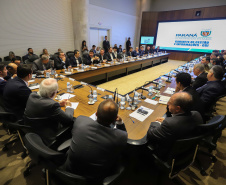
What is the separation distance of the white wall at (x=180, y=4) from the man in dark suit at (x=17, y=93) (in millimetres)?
13352

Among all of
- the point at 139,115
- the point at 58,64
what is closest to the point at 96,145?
the point at 139,115

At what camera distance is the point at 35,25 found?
611 cm

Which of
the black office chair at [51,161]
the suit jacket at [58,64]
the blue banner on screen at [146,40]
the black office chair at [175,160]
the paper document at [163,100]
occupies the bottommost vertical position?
the black office chair at [175,160]

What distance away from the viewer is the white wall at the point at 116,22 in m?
8.33

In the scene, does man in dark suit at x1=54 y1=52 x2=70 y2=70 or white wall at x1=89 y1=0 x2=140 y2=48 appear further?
white wall at x1=89 y1=0 x2=140 y2=48

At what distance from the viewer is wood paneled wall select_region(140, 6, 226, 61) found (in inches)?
372

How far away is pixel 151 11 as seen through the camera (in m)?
11.8

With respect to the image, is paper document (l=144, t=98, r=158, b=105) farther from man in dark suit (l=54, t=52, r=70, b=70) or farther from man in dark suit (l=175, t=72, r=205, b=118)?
man in dark suit (l=54, t=52, r=70, b=70)

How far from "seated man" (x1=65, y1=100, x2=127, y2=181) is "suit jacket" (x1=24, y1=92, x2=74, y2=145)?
1.93 ft

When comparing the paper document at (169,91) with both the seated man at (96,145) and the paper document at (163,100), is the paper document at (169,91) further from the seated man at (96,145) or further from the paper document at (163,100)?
the seated man at (96,145)

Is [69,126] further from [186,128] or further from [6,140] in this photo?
[6,140]

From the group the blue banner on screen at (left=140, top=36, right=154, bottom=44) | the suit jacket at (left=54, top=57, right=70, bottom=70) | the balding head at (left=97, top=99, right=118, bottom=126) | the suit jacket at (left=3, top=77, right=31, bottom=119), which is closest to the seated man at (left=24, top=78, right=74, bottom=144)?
the suit jacket at (left=3, top=77, right=31, bottom=119)

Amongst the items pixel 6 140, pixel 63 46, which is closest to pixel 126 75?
pixel 63 46

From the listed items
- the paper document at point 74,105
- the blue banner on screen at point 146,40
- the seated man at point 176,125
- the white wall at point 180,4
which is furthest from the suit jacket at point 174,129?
the white wall at point 180,4
